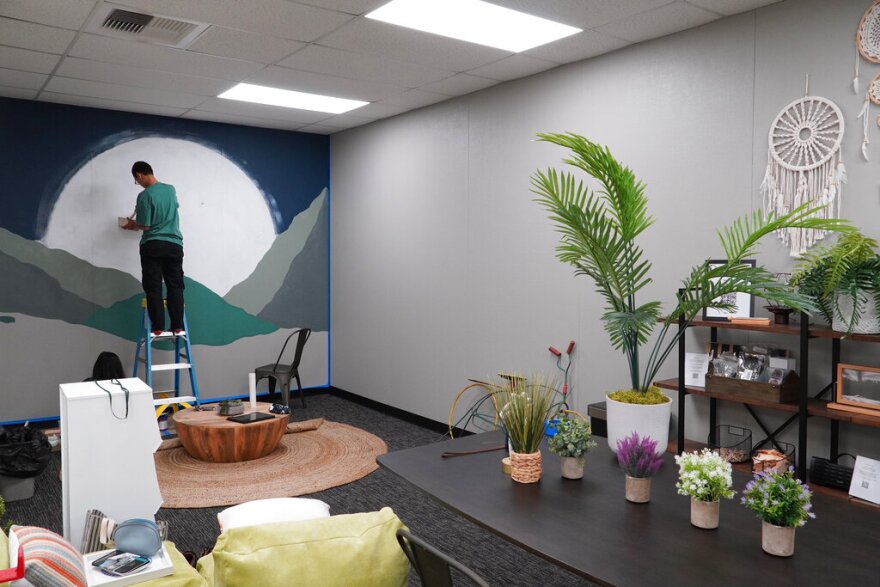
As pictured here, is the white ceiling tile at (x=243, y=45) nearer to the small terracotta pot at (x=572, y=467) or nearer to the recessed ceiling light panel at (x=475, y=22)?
the recessed ceiling light panel at (x=475, y=22)

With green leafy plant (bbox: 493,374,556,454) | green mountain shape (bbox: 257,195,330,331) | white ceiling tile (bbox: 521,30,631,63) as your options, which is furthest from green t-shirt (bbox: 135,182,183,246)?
green leafy plant (bbox: 493,374,556,454)

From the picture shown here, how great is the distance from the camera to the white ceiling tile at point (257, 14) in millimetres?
3523

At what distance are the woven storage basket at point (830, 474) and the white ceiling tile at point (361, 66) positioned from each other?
135 inches

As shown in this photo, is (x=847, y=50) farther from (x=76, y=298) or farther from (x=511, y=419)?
(x=76, y=298)

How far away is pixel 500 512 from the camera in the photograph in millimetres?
2109

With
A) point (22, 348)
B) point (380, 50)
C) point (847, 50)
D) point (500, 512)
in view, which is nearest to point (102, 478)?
point (500, 512)

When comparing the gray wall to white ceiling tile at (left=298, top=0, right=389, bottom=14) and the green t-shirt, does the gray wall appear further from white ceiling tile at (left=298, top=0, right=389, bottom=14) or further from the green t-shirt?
the green t-shirt

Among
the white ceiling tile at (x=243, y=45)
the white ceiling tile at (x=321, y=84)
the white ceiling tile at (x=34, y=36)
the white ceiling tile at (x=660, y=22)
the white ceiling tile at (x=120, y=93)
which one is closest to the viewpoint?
the white ceiling tile at (x=660, y=22)

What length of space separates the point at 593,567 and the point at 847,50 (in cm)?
288

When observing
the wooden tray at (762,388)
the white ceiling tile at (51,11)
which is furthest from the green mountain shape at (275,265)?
the wooden tray at (762,388)

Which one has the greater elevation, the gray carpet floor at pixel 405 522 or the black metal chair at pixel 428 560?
the black metal chair at pixel 428 560

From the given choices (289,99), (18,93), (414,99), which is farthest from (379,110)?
(18,93)

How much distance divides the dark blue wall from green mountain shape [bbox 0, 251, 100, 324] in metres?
0.32

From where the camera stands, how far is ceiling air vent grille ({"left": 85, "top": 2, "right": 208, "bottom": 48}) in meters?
3.77
